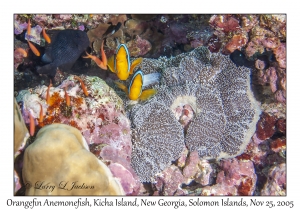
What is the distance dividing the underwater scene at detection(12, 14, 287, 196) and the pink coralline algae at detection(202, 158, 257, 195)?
1 cm

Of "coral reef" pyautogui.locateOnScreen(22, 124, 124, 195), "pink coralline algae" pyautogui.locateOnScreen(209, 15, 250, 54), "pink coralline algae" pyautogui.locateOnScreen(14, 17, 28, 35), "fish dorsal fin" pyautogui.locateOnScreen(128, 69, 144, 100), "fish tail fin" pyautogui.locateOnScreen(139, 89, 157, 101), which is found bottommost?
"coral reef" pyautogui.locateOnScreen(22, 124, 124, 195)

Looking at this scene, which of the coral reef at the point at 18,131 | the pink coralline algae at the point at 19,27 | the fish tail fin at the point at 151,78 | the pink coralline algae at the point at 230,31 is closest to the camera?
the coral reef at the point at 18,131

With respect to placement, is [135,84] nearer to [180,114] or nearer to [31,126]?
[180,114]

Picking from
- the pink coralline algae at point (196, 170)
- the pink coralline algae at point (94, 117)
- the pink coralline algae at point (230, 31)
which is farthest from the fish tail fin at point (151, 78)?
the pink coralline algae at point (196, 170)

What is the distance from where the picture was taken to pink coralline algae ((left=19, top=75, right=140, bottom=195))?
3.34 m

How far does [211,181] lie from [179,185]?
52 centimetres

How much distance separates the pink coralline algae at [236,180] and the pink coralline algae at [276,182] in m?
0.25

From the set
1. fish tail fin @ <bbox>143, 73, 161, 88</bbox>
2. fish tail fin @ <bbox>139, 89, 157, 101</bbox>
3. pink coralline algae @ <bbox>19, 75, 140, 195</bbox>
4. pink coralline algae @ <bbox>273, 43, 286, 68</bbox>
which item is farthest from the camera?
fish tail fin @ <bbox>143, 73, 161, 88</bbox>

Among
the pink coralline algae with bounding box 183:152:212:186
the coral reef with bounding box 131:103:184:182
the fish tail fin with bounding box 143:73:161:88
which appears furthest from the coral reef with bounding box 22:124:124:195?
the fish tail fin with bounding box 143:73:161:88

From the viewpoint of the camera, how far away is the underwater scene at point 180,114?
3361 mm

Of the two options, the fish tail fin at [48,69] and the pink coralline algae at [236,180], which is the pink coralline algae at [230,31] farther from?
the fish tail fin at [48,69]

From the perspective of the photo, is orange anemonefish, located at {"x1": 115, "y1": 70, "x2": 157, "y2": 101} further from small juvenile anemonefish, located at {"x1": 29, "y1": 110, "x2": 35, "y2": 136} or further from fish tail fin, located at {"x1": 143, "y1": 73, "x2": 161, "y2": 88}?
small juvenile anemonefish, located at {"x1": 29, "y1": 110, "x2": 35, "y2": 136}

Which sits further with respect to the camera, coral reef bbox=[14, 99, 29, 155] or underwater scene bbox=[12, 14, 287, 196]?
underwater scene bbox=[12, 14, 287, 196]
